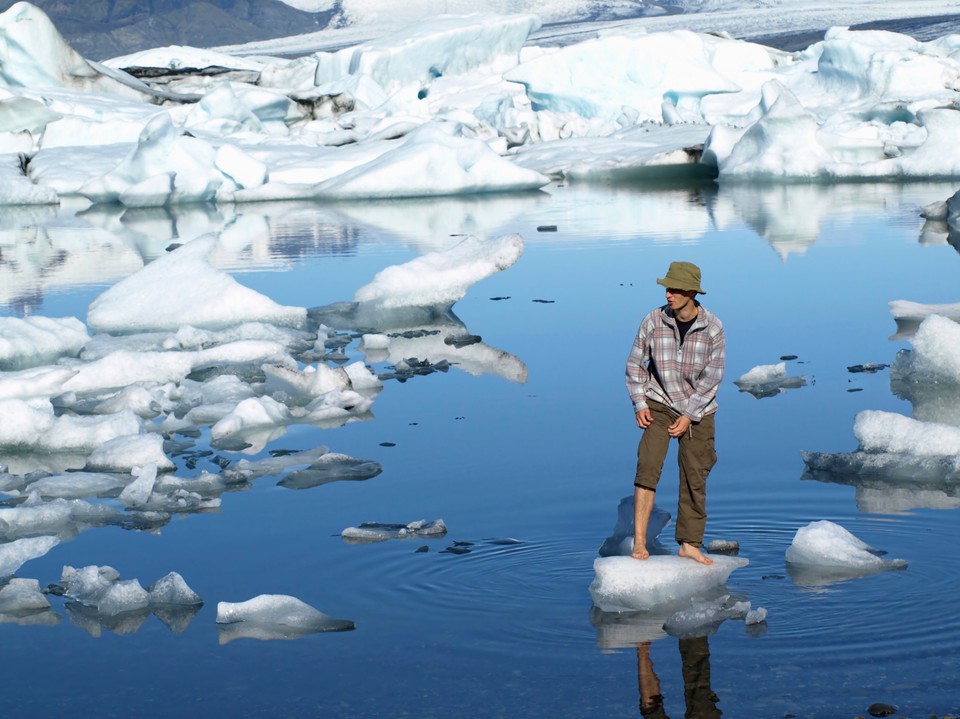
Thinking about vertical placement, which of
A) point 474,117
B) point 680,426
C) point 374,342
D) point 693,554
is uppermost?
point 680,426

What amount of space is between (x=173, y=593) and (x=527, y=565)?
1.14 meters

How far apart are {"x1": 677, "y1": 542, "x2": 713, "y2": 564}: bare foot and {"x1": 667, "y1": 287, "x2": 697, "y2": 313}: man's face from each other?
29.5 inches

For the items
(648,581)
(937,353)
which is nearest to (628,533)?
(648,581)

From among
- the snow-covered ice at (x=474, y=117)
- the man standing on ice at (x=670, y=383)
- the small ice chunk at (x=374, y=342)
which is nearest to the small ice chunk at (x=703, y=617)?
the man standing on ice at (x=670, y=383)

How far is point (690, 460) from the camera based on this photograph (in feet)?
14.8

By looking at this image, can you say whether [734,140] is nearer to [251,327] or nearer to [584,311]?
[584,311]

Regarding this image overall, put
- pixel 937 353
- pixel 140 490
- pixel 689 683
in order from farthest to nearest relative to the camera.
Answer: pixel 937 353
pixel 140 490
pixel 689 683

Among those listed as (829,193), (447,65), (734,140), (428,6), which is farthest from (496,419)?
(428,6)

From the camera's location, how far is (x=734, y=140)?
79.2 ft

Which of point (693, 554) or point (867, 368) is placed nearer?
point (693, 554)

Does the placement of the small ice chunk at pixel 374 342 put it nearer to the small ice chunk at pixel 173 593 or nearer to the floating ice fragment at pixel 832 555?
the small ice chunk at pixel 173 593

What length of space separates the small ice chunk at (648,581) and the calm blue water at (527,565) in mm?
76

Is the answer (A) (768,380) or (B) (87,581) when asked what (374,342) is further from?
(B) (87,581)

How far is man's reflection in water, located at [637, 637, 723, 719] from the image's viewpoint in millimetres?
3498
